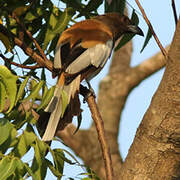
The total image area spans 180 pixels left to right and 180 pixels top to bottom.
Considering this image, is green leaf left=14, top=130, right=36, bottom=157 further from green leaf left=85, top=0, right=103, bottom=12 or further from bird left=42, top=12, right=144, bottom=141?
green leaf left=85, top=0, right=103, bottom=12

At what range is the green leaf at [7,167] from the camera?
5.03ft

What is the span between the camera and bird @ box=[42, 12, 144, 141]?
2.38 metres

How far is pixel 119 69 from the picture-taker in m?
9.30

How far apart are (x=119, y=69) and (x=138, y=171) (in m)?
7.70

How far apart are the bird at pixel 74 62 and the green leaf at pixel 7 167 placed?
59 centimetres

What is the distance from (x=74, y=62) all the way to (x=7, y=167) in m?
1.14

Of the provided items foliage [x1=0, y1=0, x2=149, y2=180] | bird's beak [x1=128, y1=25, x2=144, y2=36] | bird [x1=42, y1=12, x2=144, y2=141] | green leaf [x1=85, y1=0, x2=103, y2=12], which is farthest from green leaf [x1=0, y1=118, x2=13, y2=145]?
bird's beak [x1=128, y1=25, x2=144, y2=36]

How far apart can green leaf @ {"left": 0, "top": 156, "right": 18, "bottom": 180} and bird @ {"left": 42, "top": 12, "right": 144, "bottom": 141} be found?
593 millimetres

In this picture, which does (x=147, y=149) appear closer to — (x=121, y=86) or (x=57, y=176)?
(x=57, y=176)

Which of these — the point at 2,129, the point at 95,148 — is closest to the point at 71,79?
the point at 2,129

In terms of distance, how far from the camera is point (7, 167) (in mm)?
1565

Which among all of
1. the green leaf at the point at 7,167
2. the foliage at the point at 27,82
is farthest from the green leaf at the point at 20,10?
the green leaf at the point at 7,167

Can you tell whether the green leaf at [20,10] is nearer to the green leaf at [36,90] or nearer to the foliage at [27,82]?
the foliage at [27,82]

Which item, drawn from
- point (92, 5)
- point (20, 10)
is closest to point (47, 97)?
point (20, 10)
